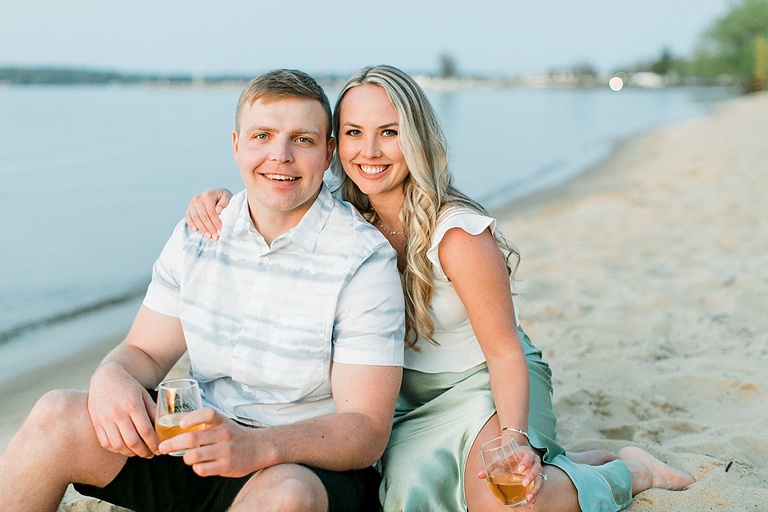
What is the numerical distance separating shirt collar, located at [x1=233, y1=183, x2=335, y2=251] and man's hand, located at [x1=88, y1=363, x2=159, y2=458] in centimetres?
70

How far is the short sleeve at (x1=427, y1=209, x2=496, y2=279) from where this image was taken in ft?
9.61

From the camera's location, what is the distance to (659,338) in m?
5.06

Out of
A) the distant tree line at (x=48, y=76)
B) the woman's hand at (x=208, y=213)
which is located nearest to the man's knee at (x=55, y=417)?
the woman's hand at (x=208, y=213)

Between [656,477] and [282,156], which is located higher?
[282,156]

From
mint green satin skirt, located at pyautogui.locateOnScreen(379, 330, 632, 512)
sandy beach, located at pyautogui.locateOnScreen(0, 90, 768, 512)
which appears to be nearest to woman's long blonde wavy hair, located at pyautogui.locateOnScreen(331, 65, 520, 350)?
mint green satin skirt, located at pyautogui.locateOnScreen(379, 330, 632, 512)

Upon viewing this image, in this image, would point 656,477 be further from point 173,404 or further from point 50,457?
point 50,457

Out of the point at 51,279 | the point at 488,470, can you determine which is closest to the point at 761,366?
the point at 488,470

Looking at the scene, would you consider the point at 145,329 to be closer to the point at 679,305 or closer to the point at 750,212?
the point at 679,305

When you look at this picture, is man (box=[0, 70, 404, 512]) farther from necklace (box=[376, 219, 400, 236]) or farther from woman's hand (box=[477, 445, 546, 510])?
woman's hand (box=[477, 445, 546, 510])

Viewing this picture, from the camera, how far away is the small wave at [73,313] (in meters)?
6.78

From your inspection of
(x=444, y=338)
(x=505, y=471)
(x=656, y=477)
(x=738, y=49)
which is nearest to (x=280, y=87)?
(x=444, y=338)

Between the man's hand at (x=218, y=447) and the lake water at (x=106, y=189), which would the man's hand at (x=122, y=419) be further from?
the lake water at (x=106, y=189)

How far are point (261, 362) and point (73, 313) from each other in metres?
5.23

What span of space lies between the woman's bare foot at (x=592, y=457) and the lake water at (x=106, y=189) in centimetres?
165
